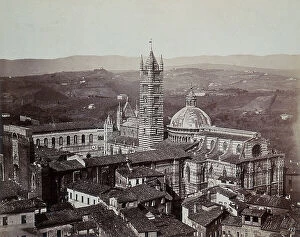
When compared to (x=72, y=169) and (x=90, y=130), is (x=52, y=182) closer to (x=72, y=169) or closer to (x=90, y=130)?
(x=72, y=169)

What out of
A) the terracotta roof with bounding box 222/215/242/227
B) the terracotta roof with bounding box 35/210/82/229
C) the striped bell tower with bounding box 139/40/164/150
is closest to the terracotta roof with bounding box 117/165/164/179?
the terracotta roof with bounding box 35/210/82/229

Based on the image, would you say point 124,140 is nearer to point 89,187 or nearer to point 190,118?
point 190,118

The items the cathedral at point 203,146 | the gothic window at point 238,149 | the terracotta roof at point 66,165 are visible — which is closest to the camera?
the terracotta roof at point 66,165

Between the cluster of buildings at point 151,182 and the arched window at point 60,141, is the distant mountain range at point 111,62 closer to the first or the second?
the cluster of buildings at point 151,182

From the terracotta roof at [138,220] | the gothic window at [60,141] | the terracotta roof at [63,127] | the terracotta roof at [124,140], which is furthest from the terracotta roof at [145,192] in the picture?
the gothic window at [60,141]

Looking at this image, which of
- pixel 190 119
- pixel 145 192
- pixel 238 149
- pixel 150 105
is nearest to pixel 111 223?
pixel 145 192

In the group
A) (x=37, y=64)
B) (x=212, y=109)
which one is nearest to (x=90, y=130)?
(x=212, y=109)
